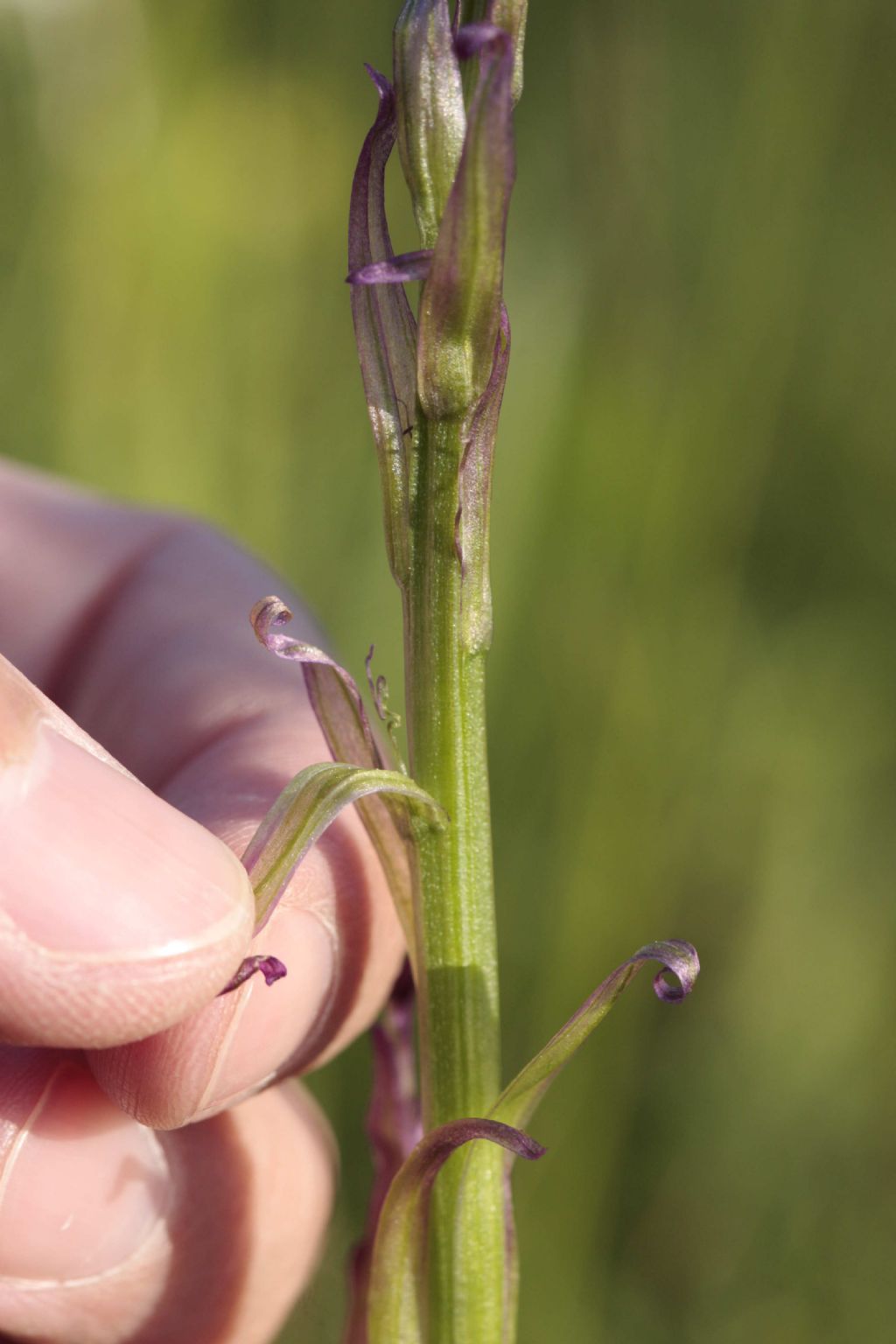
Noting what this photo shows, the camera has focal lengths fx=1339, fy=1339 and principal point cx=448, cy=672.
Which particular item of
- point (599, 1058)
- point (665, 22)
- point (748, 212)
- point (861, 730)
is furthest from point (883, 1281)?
point (665, 22)

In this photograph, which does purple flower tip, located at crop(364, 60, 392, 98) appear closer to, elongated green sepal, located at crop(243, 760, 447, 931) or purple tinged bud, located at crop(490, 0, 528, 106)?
purple tinged bud, located at crop(490, 0, 528, 106)

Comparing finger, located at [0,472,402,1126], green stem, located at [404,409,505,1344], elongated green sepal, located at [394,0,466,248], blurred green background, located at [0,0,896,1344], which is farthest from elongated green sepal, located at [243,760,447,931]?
blurred green background, located at [0,0,896,1344]

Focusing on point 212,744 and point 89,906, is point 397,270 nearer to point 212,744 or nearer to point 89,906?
point 89,906

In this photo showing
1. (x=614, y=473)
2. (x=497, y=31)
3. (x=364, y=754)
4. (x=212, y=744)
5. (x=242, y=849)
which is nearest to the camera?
(x=497, y=31)

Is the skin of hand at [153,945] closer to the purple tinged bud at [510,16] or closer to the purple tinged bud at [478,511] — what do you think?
the purple tinged bud at [478,511]

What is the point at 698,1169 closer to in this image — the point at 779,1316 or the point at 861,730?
the point at 779,1316

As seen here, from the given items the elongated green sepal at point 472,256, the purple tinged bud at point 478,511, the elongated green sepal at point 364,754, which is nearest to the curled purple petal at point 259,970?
the elongated green sepal at point 364,754

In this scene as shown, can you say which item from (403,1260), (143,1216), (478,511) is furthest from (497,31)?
(143,1216)
